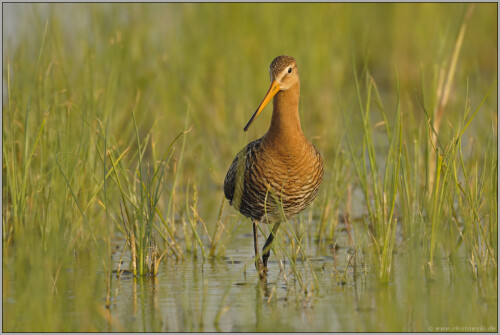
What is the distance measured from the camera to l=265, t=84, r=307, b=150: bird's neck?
6578 mm

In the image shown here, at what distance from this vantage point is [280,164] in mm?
6555

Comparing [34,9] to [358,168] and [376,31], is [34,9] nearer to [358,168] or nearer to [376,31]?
[358,168]

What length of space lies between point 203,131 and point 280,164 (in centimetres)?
428

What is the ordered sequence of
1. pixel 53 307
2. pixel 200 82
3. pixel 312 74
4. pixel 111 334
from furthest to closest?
pixel 312 74 → pixel 200 82 → pixel 53 307 → pixel 111 334

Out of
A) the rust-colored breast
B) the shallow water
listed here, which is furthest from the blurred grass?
the rust-colored breast

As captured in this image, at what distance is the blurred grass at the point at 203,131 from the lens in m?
5.89

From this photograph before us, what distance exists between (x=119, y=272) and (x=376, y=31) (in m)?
10.0

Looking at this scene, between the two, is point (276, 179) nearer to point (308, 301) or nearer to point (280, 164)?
point (280, 164)

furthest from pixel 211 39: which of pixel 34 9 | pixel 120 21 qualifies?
pixel 34 9

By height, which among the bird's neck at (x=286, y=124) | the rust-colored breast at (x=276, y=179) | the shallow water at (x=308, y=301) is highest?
the bird's neck at (x=286, y=124)

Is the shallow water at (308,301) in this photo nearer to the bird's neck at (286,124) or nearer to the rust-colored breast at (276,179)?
the rust-colored breast at (276,179)

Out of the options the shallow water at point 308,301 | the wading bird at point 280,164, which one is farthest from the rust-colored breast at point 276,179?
the shallow water at point 308,301

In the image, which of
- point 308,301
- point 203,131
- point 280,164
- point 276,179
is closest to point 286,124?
point 280,164

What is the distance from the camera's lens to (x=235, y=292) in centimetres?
604
